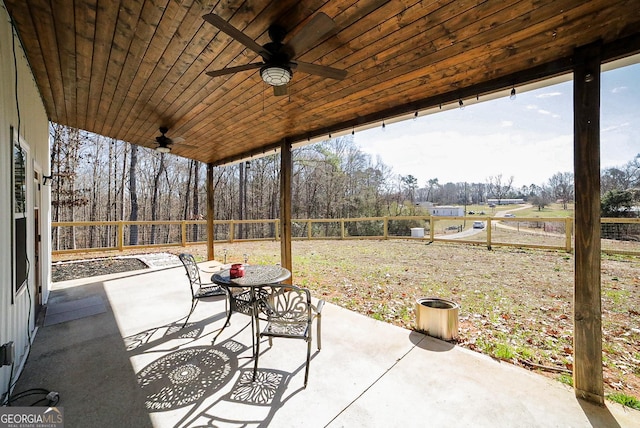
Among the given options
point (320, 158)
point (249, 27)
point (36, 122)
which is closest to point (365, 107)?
point (249, 27)

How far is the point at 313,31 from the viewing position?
1.59 m

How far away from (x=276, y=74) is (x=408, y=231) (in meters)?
12.5

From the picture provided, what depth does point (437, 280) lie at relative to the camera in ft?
16.6

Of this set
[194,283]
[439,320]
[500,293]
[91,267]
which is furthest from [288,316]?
[91,267]

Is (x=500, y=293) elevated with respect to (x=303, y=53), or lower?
lower

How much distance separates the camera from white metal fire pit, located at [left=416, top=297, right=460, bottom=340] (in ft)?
9.21

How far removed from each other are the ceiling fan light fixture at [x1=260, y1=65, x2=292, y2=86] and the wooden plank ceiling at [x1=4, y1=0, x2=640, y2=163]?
1.01 ft

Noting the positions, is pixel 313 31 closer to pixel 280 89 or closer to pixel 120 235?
pixel 280 89

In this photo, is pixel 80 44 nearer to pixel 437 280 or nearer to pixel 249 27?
pixel 249 27

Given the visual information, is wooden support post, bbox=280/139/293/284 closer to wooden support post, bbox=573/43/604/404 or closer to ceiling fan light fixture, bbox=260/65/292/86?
ceiling fan light fixture, bbox=260/65/292/86

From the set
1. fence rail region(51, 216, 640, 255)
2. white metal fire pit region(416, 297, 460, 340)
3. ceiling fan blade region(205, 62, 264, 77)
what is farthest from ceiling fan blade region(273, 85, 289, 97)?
fence rail region(51, 216, 640, 255)

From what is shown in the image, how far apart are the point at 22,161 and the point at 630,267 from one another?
10089 millimetres

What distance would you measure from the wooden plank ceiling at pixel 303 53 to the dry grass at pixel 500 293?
8.91 ft

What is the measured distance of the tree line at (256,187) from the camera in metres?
13.3
